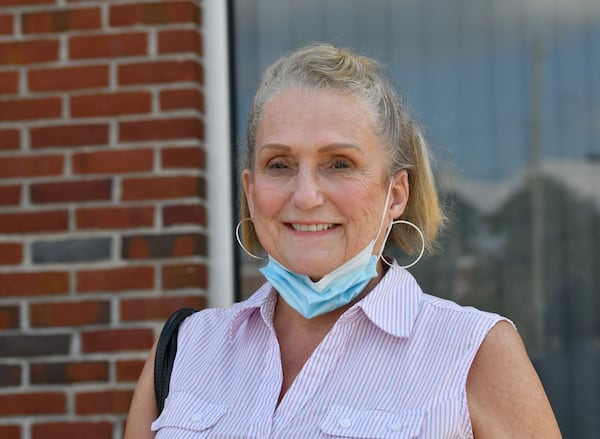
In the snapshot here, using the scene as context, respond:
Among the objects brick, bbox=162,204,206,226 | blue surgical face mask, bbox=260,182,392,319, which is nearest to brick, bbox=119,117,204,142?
brick, bbox=162,204,206,226

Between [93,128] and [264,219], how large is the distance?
54.4 inches

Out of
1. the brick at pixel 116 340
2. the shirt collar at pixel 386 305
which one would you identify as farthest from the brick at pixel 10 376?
the shirt collar at pixel 386 305

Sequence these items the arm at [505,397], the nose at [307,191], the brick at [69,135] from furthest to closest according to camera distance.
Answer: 1. the brick at [69,135]
2. the nose at [307,191]
3. the arm at [505,397]

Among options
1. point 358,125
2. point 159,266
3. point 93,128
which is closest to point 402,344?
point 358,125

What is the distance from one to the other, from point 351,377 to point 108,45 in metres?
1.83

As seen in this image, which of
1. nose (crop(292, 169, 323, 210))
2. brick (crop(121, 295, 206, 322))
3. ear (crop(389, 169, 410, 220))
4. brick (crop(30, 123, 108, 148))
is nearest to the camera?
nose (crop(292, 169, 323, 210))

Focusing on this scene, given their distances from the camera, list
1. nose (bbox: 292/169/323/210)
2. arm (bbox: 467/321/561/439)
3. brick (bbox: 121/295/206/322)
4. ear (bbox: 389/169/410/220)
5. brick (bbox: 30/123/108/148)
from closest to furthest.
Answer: arm (bbox: 467/321/561/439)
nose (bbox: 292/169/323/210)
ear (bbox: 389/169/410/220)
brick (bbox: 121/295/206/322)
brick (bbox: 30/123/108/148)

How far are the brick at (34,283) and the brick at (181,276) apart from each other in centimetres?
35

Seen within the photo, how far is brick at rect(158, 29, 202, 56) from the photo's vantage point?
348 centimetres

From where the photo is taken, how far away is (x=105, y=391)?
134 inches

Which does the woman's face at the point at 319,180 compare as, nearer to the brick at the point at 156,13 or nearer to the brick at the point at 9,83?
the brick at the point at 156,13

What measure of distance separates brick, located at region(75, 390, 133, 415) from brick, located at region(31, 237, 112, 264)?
1.50ft

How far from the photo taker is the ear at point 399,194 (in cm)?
236

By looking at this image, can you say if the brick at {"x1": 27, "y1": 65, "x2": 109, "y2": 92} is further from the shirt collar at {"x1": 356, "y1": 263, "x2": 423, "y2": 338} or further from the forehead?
the shirt collar at {"x1": 356, "y1": 263, "x2": 423, "y2": 338}
